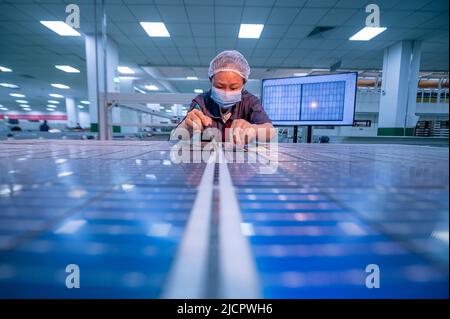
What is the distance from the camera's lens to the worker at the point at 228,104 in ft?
4.03

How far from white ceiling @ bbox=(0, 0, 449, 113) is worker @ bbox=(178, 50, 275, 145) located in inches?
89.5

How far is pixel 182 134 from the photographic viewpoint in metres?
1.22

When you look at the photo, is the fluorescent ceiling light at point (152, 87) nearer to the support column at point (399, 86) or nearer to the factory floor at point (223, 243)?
the support column at point (399, 86)

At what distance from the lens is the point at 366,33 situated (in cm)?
418

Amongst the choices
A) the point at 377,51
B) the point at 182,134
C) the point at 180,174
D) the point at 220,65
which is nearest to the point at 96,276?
the point at 180,174

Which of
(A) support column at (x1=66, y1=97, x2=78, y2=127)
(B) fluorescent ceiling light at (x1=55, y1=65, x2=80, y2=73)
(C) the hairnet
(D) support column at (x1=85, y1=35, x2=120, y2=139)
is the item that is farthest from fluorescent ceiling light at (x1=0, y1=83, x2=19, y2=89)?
(C) the hairnet

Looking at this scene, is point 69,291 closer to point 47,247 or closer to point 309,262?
point 47,247

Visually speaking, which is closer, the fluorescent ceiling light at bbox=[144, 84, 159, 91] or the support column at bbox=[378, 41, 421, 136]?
the support column at bbox=[378, 41, 421, 136]

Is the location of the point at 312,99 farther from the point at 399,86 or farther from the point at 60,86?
the point at 60,86

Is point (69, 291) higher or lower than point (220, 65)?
lower

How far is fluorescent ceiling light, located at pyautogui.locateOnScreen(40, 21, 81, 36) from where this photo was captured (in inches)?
157

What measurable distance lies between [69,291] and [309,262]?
0.59 feet

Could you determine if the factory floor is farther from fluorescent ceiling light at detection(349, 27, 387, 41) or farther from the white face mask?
fluorescent ceiling light at detection(349, 27, 387, 41)

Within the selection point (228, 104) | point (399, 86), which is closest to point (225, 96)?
point (228, 104)
